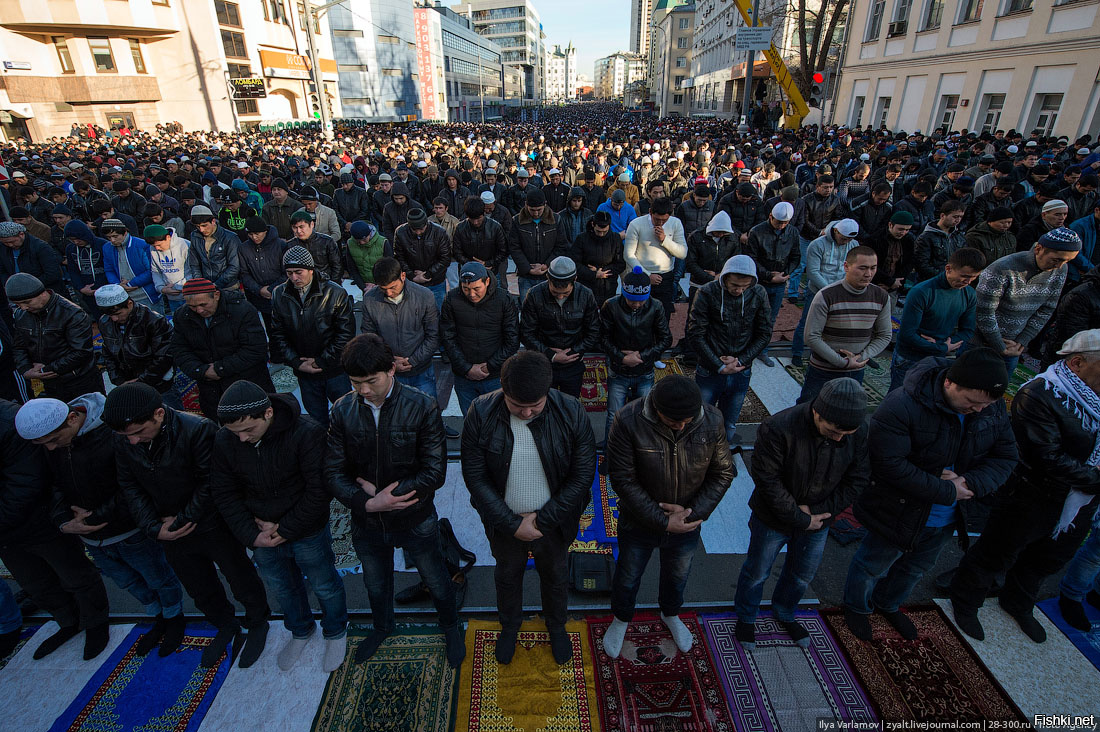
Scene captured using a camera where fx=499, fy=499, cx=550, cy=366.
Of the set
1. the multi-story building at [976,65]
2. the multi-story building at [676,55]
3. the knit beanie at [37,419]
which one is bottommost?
the knit beanie at [37,419]

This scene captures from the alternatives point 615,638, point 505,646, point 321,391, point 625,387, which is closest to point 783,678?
point 615,638

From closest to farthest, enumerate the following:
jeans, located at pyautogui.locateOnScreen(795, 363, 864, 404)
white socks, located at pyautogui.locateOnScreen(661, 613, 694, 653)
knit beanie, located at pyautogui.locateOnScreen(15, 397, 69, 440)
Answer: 1. knit beanie, located at pyautogui.locateOnScreen(15, 397, 69, 440)
2. white socks, located at pyautogui.locateOnScreen(661, 613, 694, 653)
3. jeans, located at pyautogui.locateOnScreen(795, 363, 864, 404)

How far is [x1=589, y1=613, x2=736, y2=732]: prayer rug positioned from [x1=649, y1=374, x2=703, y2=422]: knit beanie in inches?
68.5

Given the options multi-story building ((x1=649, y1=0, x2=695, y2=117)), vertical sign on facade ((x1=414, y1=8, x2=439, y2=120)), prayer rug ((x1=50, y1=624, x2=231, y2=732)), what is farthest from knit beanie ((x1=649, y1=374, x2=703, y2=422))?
multi-story building ((x1=649, y1=0, x2=695, y2=117))

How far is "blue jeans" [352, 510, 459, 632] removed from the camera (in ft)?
10.0

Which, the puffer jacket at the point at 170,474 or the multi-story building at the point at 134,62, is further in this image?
the multi-story building at the point at 134,62

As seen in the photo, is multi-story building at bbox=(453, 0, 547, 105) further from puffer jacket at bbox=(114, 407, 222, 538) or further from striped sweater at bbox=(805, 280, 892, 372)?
puffer jacket at bbox=(114, 407, 222, 538)

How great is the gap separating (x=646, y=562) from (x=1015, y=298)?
441 cm

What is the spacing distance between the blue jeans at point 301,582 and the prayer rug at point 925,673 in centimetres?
338

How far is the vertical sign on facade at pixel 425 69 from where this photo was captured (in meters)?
58.5

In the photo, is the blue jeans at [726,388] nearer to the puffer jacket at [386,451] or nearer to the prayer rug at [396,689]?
the puffer jacket at [386,451]

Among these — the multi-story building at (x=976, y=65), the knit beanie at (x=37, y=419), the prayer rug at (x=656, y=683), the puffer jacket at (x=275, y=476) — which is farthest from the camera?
the multi-story building at (x=976, y=65)

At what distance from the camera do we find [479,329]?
4.70 meters

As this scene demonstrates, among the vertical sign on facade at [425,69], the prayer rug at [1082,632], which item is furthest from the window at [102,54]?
the prayer rug at [1082,632]
